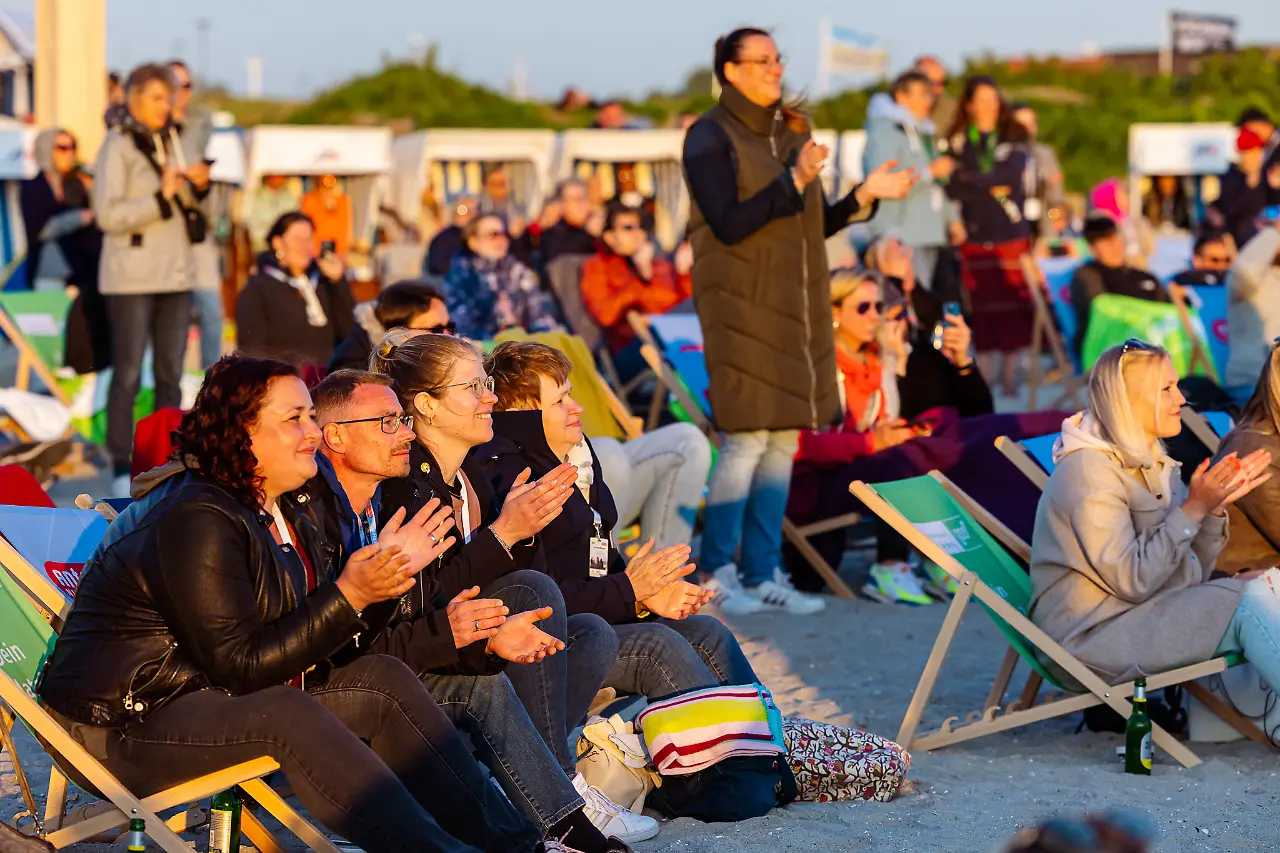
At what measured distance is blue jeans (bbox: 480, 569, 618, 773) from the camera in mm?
3887

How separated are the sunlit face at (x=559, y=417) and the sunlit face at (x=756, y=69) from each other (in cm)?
201

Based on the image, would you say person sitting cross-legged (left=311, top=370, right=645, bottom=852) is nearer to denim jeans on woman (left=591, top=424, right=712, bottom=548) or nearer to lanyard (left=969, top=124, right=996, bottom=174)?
denim jeans on woman (left=591, top=424, right=712, bottom=548)

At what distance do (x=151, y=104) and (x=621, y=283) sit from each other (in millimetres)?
2659

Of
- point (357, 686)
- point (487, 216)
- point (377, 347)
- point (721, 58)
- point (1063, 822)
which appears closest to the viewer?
point (1063, 822)

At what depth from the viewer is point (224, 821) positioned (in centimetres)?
346

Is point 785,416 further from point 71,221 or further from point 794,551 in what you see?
point 71,221

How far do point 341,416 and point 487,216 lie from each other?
4714 millimetres

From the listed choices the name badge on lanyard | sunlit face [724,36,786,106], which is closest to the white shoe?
sunlit face [724,36,786,106]

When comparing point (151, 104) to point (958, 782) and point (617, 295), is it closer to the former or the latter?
point (617, 295)

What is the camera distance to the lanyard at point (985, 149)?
1105cm

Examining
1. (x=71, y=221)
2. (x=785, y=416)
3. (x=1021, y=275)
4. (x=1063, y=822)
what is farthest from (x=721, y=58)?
(x=1021, y=275)

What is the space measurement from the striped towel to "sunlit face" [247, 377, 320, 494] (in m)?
1.14

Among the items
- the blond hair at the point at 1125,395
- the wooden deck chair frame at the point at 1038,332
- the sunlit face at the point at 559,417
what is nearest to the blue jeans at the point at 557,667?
the sunlit face at the point at 559,417

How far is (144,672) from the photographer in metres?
3.28
